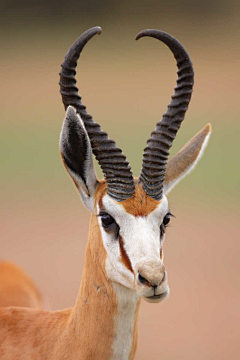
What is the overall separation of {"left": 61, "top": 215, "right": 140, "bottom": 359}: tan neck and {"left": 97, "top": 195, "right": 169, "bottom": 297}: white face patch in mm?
111

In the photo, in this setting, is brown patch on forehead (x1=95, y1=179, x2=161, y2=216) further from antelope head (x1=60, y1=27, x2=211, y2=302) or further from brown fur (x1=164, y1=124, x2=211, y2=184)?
brown fur (x1=164, y1=124, x2=211, y2=184)

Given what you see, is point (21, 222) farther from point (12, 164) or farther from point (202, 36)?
point (202, 36)

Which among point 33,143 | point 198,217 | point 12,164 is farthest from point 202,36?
point 198,217

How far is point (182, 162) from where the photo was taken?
13.0 ft

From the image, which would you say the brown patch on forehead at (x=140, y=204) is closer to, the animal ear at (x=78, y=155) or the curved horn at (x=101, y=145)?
the curved horn at (x=101, y=145)

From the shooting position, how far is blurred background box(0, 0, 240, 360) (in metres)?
8.20

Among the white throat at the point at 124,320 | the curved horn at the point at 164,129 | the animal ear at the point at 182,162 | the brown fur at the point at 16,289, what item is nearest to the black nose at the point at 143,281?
the white throat at the point at 124,320

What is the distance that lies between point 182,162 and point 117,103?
19.2 meters

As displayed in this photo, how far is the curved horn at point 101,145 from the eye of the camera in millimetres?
3447

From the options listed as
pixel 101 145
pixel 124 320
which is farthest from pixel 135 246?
pixel 101 145

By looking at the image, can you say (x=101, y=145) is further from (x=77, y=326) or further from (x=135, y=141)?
(x=135, y=141)

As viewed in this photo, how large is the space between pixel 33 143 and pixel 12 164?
2491mm

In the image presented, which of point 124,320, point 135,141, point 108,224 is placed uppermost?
point 135,141

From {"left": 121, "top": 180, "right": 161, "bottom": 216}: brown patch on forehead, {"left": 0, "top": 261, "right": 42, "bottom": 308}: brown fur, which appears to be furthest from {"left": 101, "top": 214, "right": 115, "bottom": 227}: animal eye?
{"left": 0, "top": 261, "right": 42, "bottom": 308}: brown fur
